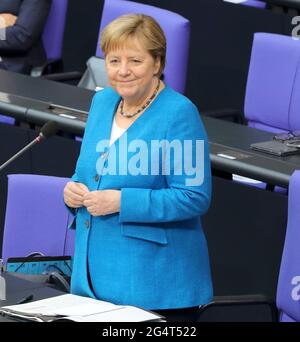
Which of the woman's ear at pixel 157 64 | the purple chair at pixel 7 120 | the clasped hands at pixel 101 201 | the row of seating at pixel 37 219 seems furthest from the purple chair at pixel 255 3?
the clasped hands at pixel 101 201

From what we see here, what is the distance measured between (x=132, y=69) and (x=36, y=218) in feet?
3.31

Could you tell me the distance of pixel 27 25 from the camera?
21.3 ft

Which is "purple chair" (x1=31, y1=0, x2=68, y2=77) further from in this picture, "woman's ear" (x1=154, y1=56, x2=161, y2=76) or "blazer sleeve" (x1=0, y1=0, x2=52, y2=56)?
"woman's ear" (x1=154, y1=56, x2=161, y2=76)

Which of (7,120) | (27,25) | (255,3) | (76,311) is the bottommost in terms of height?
(76,311)

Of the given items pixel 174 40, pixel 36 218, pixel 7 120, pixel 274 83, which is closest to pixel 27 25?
pixel 7 120

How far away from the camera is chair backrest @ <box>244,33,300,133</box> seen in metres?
5.25

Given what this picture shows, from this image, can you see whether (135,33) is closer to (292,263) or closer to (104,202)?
(104,202)

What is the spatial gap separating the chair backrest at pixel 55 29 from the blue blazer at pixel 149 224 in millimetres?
3239

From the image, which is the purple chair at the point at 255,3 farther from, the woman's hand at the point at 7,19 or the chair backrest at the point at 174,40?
the woman's hand at the point at 7,19

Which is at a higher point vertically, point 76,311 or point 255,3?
point 255,3

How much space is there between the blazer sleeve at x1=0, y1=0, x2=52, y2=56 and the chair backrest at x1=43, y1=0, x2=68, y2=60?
66 mm

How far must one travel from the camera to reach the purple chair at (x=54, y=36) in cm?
659
